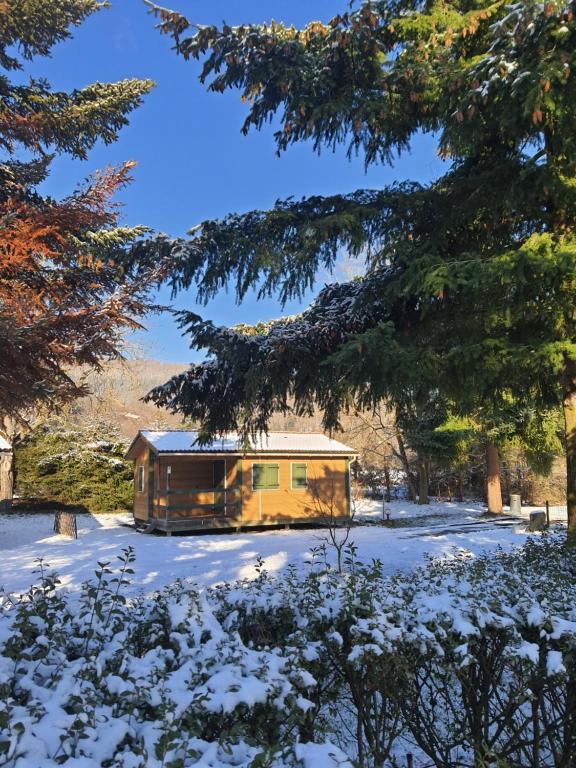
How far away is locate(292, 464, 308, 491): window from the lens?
1934 cm

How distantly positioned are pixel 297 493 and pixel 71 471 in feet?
35.1

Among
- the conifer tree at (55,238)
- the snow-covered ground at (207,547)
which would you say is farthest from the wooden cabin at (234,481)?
the conifer tree at (55,238)

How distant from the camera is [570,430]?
697cm

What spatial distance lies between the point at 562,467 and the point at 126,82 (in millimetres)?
26459

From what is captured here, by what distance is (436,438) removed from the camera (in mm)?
21453

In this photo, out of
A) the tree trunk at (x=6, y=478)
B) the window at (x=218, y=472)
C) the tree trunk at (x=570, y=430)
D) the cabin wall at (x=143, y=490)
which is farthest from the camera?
the tree trunk at (x=6, y=478)

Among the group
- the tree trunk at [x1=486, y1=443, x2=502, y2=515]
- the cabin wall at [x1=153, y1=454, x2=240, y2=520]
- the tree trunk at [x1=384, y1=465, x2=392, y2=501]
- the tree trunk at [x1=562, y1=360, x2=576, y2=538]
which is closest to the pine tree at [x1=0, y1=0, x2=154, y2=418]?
the tree trunk at [x1=562, y1=360, x2=576, y2=538]

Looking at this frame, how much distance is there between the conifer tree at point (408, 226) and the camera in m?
5.80

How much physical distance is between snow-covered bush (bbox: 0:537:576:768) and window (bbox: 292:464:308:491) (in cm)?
1549

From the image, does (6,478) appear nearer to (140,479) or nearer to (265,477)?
(140,479)

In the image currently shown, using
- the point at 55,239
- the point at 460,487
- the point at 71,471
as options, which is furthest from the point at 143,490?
the point at 460,487

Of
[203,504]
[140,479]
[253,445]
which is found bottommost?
[203,504]

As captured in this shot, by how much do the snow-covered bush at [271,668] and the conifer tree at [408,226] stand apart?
3331 mm

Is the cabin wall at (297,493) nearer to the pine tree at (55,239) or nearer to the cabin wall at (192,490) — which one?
the cabin wall at (192,490)
